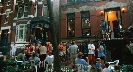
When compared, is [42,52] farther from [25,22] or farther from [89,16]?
[25,22]

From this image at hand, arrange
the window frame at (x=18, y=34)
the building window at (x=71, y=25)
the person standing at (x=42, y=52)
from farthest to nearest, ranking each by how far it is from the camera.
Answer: the window frame at (x=18, y=34) → the building window at (x=71, y=25) → the person standing at (x=42, y=52)

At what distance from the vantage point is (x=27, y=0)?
28.0 m

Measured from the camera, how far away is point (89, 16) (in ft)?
67.9

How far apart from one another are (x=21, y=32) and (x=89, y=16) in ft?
38.2

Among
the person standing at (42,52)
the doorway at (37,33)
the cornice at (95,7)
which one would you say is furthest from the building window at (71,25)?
the person standing at (42,52)

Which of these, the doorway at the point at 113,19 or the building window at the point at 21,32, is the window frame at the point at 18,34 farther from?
the doorway at the point at 113,19

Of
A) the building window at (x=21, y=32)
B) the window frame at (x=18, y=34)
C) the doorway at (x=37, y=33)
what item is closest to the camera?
the doorway at (x=37, y=33)

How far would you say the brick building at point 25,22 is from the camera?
1006 inches

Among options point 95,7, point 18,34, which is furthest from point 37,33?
point 95,7

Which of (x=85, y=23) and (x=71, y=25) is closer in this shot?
(x=85, y=23)

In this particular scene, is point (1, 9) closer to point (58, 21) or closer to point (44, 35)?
point (44, 35)

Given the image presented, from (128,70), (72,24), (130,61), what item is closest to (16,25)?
(72,24)

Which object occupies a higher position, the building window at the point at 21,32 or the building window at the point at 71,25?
the building window at the point at 71,25

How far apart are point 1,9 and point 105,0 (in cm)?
2062
